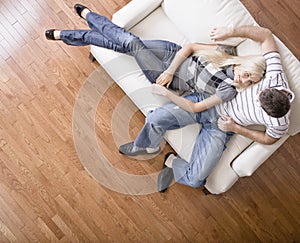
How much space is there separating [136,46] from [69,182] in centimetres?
79

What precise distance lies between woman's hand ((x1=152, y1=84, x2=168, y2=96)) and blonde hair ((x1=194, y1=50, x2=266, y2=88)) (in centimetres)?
22

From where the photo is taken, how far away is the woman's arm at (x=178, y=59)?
76.5 inches

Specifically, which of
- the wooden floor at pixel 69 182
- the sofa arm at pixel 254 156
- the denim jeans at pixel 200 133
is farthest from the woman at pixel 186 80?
the wooden floor at pixel 69 182

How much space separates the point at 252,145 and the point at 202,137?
237mm

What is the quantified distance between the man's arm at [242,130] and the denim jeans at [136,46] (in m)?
0.25

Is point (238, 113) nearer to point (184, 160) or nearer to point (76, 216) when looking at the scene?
point (184, 160)

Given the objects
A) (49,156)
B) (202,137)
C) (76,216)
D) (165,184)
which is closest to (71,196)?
(76,216)

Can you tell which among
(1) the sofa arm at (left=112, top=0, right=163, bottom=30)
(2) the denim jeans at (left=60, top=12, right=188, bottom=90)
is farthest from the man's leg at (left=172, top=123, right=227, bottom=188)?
(1) the sofa arm at (left=112, top=0, right=163, bottom=30)

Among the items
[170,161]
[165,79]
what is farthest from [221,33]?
[170,161]

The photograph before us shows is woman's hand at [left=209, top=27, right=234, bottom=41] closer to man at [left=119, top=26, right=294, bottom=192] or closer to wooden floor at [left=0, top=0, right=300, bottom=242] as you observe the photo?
man at [left=119, top=26, right=294, bottom=192]

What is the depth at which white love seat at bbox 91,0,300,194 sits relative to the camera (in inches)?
75.8

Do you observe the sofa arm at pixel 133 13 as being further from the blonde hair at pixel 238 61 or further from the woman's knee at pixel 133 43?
the blonde hair at pixel 238 61

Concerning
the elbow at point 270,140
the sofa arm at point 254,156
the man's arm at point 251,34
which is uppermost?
the man's arm at point 251,34

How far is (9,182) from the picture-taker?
2146mm
